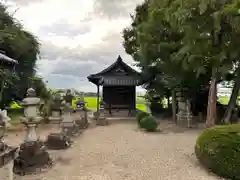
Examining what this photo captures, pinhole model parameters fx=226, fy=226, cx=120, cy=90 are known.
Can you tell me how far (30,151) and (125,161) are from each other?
2.50 meters

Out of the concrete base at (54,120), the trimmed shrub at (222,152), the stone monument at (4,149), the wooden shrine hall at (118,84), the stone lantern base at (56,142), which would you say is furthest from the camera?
the wooden shrine hall at (118,84)

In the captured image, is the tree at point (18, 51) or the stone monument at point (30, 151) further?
the tree at point (18, 51)

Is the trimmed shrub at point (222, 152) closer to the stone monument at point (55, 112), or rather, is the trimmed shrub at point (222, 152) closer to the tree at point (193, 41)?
the tree at point (193, 41)

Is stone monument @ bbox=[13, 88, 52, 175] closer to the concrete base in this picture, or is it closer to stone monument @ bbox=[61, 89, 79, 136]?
stone monument @ bbox=[61, 89, 79, 136]

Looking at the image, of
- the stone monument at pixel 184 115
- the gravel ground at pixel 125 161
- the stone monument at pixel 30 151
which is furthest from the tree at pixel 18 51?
the stone monument at pixel 184 115

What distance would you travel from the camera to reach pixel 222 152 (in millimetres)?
5098

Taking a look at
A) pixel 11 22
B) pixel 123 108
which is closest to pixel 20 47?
pixel 11 22

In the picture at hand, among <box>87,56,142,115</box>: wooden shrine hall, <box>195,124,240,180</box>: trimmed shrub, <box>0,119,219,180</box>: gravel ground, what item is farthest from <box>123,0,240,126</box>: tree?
<box>195,124,240,180</box>: trimmed shrub

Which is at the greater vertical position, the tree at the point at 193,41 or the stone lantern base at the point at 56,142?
the tree at the point at 193,41

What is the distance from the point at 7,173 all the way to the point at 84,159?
2249mm

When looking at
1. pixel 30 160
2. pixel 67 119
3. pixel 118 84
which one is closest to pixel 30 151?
pixel 30 160

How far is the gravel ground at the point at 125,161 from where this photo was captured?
17.0 feet

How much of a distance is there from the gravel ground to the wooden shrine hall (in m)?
8.13

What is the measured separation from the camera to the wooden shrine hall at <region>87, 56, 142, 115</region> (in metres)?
16.9
